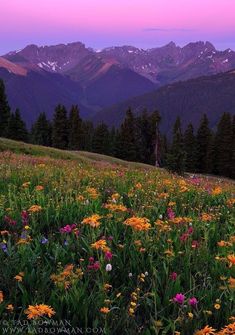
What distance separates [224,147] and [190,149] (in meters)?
7.23

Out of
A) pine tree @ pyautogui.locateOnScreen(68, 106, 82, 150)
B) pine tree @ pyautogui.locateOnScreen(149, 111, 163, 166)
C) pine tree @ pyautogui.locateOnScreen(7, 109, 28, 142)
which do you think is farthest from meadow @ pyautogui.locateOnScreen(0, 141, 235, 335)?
pine tree @ pyautogui.locateOnScreen(68, 106, 82, 150)

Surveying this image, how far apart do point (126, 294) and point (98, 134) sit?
310 ft

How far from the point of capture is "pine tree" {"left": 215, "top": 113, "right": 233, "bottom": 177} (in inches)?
3535

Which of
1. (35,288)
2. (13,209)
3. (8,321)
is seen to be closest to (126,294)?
(35,288)

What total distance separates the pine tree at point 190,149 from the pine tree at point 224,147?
4824 millimetres

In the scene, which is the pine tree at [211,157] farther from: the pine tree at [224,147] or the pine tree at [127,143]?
the pine tree at [127,143]

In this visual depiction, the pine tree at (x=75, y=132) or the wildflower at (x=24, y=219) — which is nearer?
the wildflower at (x=24, y=219)

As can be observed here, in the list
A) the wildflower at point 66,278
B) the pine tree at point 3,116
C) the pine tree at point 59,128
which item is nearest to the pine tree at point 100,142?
the pine tree at point 59,128

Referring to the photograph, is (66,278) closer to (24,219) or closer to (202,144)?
(24,219)

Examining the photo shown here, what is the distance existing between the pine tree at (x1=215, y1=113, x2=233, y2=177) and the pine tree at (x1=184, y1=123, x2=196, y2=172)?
15.8 feet

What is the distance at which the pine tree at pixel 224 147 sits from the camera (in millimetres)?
89800

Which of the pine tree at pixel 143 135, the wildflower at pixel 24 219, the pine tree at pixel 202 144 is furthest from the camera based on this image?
the pine tree at pixel 143 135

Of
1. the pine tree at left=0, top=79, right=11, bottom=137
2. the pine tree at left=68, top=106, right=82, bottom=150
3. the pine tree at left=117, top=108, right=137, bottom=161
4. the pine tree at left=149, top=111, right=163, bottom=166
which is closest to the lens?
the pine tree at left=0, top=79, right=11, bottom=137

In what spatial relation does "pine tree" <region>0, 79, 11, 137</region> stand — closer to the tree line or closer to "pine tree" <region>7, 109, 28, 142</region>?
the tree line
